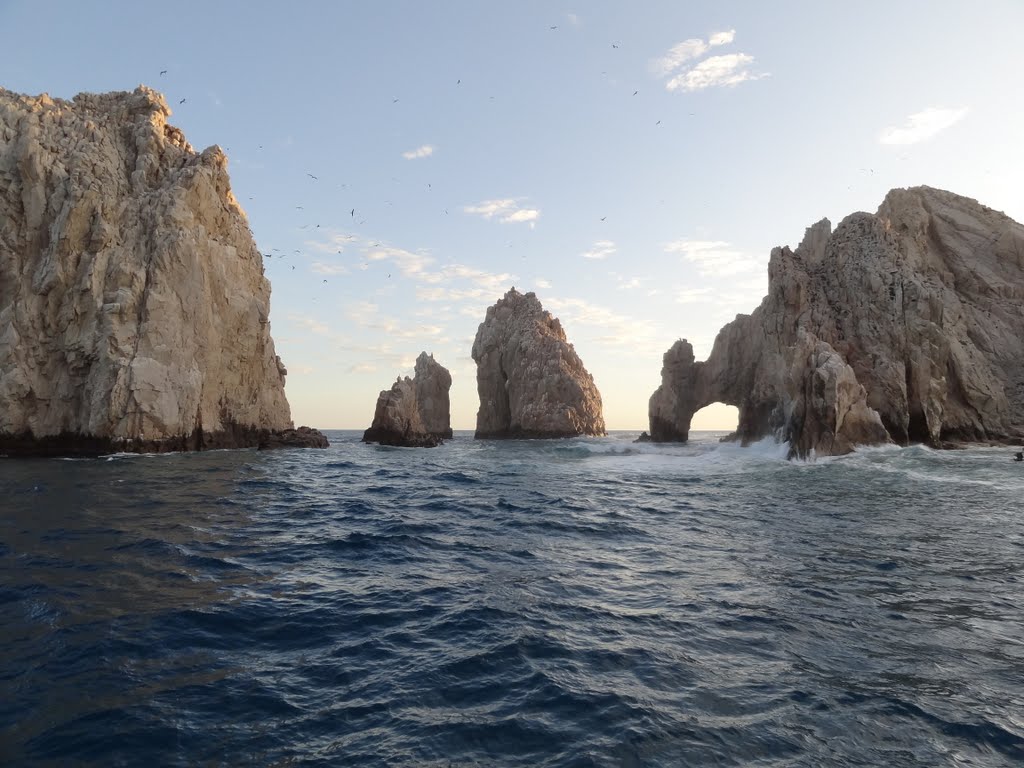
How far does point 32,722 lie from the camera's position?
4547mm

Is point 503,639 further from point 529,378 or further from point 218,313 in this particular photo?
point 529,378

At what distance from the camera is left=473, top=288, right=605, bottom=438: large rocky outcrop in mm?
77438

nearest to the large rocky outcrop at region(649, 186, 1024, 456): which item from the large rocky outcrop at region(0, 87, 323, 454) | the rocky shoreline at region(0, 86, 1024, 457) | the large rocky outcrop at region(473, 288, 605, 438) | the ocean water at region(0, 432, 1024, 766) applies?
the rocky shoreline at region(0, 86, 1024, 457)

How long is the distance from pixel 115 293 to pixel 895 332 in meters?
55.3

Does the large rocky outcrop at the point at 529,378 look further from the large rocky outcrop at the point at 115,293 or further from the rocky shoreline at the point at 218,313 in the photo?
→ the large rocky outcrop at the point at 115,293

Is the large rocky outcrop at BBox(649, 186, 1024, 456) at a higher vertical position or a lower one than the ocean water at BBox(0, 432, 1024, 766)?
higher

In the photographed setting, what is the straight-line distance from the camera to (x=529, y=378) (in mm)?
79500

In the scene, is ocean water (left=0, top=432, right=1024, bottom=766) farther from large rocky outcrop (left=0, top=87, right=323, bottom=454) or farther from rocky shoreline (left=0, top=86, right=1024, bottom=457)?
large rocky outcrop (left=0, top=87, right=323, bottom=454)

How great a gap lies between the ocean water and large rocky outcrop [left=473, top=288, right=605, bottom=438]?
203ft

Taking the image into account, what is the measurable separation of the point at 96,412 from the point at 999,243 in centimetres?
7313

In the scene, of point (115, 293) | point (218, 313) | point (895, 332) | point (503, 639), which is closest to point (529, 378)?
point (218, 313)

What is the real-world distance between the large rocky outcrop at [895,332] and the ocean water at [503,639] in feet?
76.7

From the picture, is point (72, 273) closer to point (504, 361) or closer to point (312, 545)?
point (312, 545)

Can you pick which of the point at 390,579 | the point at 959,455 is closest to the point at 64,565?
the point at 390,579
